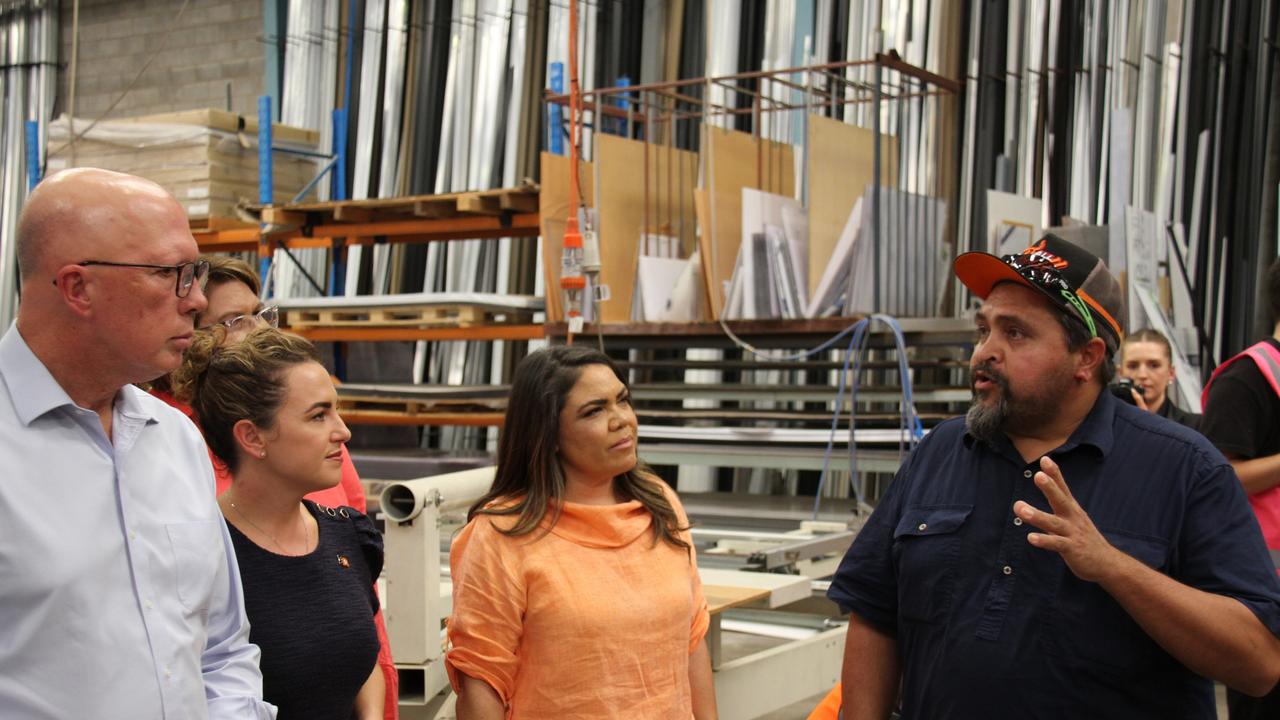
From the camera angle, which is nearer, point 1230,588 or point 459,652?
point 1230,588

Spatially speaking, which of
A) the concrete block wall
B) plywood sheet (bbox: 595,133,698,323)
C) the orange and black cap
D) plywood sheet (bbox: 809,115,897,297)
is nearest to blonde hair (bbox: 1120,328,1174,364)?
plywood sheet (bbox: 809,115,897,297)

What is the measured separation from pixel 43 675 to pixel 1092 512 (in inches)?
57.6

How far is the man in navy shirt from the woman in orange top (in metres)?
0.37

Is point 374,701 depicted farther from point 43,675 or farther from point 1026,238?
point 1026,238

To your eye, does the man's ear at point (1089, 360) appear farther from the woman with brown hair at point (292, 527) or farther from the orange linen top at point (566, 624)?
the woman with brown hair at point (292, 527)

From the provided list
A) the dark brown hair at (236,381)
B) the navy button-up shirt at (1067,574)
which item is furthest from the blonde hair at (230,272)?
the navy button-up shirt at (1067,574)

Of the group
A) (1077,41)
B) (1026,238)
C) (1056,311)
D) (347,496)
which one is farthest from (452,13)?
(1056,311)

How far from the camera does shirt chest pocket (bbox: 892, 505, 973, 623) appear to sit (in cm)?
206

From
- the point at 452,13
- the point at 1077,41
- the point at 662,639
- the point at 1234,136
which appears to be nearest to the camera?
the point at 662,639

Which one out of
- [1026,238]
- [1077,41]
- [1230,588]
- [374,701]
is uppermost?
[1077,41]

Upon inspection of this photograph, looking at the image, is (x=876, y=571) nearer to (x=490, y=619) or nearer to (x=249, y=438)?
(x=490, y=619)

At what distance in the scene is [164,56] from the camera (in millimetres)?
10656

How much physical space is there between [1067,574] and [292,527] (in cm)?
124

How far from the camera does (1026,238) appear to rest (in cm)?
560
